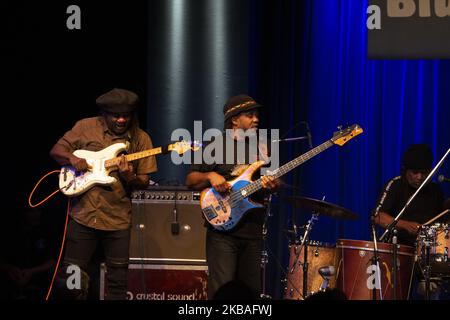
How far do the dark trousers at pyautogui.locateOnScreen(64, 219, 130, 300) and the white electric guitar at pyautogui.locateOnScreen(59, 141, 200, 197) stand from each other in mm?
322

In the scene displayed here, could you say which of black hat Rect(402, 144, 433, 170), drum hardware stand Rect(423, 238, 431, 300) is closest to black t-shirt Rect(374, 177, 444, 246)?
black hat Rect(402, 144, 433, 170)

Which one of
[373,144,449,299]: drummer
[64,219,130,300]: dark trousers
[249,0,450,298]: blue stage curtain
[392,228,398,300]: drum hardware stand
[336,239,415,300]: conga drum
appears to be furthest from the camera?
[249,0,450,298]: blue stage curtain

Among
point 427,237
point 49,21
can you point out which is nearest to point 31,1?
point 49,21

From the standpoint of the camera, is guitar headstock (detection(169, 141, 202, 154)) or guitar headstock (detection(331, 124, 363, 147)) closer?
guitar headstock (detection(169, 141, 202, 154))

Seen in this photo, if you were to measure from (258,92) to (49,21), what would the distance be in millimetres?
2653

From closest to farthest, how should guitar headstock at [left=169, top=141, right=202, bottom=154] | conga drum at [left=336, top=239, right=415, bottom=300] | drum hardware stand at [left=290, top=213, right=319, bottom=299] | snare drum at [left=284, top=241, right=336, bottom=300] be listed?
guitar headstock at [left=169, top=141, right=202, bottom=154]
conga drum at [left=336, top=239, right=415, bottom=300]
drum hardware stand at [left=290, top=213, right=319, bottom=299]
snare drum at [left=284, top=241, right=336, bottom=300]

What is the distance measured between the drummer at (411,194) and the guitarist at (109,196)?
2.56m

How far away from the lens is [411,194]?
8.21m

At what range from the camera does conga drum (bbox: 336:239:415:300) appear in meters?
7.57

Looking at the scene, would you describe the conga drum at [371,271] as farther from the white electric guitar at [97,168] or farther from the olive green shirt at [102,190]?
the olive green shirt at [102,190]

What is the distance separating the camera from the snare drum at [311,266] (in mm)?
8016

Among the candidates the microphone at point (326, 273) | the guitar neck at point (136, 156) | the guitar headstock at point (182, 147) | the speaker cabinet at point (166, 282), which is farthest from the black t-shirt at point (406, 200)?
the guitar neck at point (136, 156)

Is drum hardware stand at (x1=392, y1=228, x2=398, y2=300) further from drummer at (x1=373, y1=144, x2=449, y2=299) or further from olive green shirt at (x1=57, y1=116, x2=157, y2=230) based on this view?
olive green shirt at (x1=57, y1=116, x2=157, y2=230)

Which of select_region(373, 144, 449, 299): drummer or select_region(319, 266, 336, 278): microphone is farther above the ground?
select_region(373, 144, 449, 299): drummer
